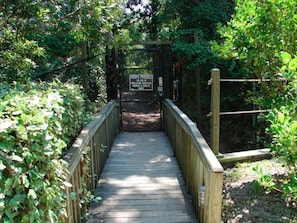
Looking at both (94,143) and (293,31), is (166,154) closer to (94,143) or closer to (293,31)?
(94,143)

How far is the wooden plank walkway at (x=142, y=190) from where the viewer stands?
302 centimetres

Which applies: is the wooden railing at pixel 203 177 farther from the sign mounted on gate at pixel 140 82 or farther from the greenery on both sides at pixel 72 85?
the sign mounted on gate at pixel 140 82

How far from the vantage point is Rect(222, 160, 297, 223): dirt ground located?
116 inches

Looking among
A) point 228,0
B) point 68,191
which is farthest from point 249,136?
point 68,191

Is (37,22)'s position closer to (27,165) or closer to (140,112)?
(27,165)

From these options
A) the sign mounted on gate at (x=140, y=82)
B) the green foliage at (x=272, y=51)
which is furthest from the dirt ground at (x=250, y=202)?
the sign mounted on gate at (x=140, y=82)

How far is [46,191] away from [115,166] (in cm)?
301

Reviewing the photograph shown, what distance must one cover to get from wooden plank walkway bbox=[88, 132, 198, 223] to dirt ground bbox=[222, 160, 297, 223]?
0.42 metres

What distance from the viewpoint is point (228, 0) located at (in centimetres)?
741

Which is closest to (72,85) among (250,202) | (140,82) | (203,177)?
(203,177)

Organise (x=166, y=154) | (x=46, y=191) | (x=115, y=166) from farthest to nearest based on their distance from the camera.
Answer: (x=166, y=154)
(x=115, y=166)
(x=46, y=191)

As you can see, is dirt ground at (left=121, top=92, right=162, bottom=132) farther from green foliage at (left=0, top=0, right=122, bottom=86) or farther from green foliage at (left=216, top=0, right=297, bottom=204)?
green foliage at (left=216, top=0, right=297, bottom=204)

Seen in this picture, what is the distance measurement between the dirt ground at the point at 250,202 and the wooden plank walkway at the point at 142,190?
1.37 feet

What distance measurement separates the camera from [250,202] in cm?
321
